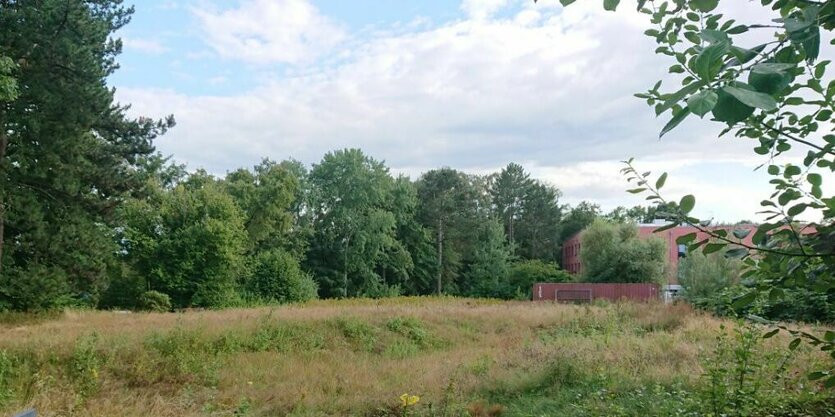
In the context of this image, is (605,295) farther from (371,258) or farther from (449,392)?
(449,392)

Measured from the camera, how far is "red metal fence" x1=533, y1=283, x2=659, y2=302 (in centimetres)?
3192

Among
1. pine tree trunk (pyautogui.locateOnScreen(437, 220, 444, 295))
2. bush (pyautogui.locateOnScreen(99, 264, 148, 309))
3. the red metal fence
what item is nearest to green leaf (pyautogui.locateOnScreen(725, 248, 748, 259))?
the red metal fence

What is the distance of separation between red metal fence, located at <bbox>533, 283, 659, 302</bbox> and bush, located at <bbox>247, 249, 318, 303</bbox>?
1510cm

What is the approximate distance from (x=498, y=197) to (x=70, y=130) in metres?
55.6

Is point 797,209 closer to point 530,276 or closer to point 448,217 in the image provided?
point 530,276

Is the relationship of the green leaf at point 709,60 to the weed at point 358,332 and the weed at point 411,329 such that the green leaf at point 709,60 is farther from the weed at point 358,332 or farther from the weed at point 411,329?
the weed at point 411,329

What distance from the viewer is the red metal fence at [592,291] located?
105 feet

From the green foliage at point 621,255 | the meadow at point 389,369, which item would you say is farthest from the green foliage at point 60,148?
the green foliage at point 621,255

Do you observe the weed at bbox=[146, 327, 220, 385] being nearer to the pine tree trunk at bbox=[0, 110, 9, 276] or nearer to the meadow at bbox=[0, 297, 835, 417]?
the meadow at bbox=[0, 297, 835, 417]

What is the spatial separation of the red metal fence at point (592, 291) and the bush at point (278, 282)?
15098mm

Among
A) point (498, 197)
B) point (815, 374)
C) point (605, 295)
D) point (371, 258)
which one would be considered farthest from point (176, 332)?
point (498, 197)

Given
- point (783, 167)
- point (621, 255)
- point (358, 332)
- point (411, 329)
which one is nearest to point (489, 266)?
point (621, 255)

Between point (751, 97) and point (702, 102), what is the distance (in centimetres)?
6

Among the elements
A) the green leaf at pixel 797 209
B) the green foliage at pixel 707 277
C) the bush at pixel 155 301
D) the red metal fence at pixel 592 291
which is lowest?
the bush at pixel 155 301
